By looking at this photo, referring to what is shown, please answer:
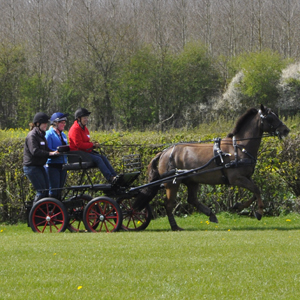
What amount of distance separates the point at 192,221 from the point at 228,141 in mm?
2163

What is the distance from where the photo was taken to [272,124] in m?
9.10

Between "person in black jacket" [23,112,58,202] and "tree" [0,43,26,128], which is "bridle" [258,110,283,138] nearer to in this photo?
"person in black jacket" [23,112,58,202]

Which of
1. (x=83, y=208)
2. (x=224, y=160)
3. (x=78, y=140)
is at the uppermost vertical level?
(x=78, y=140)

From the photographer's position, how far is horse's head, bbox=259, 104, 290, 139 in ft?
29.7

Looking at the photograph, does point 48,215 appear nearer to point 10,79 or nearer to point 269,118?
point 269,118

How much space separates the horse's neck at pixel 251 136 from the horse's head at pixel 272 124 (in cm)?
11

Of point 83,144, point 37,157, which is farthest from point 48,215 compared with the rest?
point 83,144

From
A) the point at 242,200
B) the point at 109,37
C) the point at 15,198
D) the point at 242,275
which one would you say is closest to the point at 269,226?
the point at 242,200

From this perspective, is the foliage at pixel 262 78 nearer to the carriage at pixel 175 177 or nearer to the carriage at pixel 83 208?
the carriage at pixel 175 177

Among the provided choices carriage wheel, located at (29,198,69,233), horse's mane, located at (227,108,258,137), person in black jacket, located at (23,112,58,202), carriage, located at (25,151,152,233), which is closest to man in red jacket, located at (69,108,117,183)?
carriage, located at (25,151,152,233)

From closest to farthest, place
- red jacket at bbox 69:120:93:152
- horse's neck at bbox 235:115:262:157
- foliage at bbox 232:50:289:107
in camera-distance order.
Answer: red jacket at bbox 69:120:93:152, horse's neck at bbox 235:115:262:157, foliage at bbox 232:50:289:107

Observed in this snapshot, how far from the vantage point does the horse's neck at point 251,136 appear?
908cm

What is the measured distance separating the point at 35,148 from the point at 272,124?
422 cm

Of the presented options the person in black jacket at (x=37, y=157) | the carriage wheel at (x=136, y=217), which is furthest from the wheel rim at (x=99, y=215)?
the person in black jacket at (x=37, y=157)
